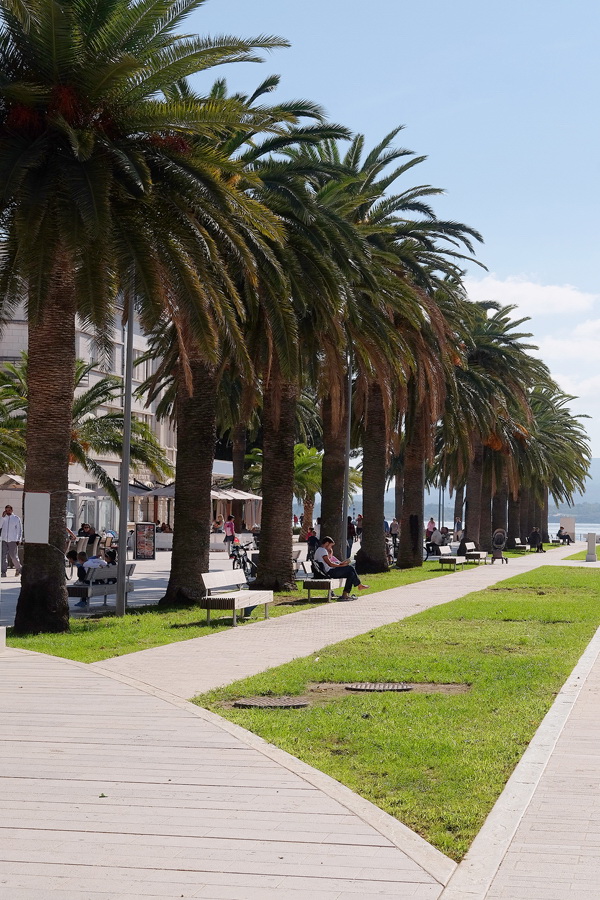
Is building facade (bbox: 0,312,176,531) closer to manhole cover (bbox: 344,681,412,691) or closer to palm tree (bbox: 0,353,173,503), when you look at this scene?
palm tree (bbox: 0,353,173,503)

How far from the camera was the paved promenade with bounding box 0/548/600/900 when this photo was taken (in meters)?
5.16

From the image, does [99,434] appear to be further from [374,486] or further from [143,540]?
[374,486]

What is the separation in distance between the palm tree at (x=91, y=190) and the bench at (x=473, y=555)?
28449 mm

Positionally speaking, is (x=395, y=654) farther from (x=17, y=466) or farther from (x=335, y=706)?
(x=17, y=466)

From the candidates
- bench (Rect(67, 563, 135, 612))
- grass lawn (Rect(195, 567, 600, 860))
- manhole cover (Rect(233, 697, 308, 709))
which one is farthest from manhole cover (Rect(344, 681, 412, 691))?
bench (Rect(67, 563, 135, 612))

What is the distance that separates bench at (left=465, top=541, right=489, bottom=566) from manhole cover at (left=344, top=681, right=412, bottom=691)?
31.6 m

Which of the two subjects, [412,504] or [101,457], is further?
[101,457]

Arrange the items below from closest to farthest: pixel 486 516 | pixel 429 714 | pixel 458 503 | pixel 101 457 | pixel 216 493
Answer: pixel 429 714, pixel 216 493, pixel 486 516, pixel 101 457, pixel 458 503

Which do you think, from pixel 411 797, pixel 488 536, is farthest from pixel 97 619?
pixel 488 536

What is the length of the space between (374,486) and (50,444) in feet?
59.2

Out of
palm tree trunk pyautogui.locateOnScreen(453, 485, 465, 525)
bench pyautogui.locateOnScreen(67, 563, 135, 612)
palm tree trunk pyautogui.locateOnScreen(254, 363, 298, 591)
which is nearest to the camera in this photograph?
bench pyautogui.locateOnScreen(67, 563, 135, 612)

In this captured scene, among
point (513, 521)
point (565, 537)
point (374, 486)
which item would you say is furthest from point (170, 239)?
point (565, 537)

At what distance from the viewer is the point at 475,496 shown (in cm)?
5041

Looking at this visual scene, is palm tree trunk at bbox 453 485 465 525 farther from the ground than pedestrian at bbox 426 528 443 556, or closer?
farther from the ground
